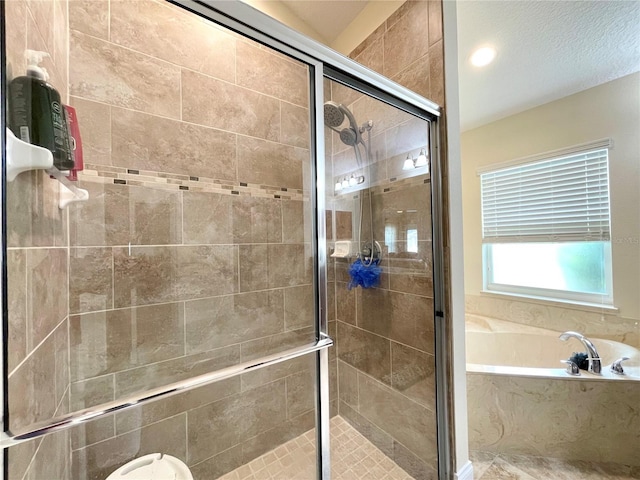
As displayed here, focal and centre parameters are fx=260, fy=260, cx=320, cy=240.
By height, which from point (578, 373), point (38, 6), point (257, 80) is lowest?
point (578, 373)

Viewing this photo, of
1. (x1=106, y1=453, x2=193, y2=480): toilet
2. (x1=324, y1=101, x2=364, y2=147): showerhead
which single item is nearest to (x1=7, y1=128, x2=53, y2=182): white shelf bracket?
(x1=324, y1=101, x2=364, y2=147): showerhead

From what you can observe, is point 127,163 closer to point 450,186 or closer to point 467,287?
point 450,186

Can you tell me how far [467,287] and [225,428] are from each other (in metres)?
2.25

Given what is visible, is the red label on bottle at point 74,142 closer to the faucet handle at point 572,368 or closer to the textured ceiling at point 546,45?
the textured ceiling at point 546,45

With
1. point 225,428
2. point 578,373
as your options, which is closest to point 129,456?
point 225,428

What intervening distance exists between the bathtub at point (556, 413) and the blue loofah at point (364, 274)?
730mm

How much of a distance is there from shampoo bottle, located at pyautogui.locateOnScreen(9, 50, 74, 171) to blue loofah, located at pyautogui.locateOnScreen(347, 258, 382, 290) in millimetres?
1359

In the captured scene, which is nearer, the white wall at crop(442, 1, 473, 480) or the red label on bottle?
the red label on bottle

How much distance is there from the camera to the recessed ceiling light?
63.7 inches

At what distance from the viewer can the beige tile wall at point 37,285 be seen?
562mm

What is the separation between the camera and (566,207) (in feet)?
6.50

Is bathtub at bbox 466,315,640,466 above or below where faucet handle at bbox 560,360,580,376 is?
below

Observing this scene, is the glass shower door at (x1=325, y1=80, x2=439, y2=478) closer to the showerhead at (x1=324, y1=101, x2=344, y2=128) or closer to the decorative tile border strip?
the showerhead at (x1=324, y1=101, x2=344, y2=128)

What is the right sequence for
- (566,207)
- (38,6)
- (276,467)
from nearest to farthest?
(38,6) < (276,467) < (566,207)
